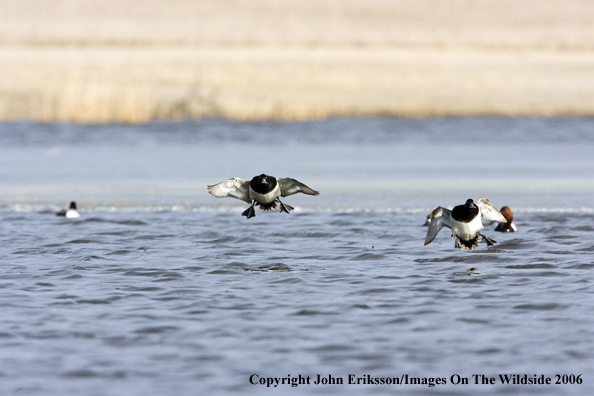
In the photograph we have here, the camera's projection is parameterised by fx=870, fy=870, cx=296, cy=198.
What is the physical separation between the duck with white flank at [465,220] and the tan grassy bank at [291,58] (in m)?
20.1

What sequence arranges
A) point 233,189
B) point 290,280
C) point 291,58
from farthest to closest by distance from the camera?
point 291,58 < point 233,189 < point 290,280

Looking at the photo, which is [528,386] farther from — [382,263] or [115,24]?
[115,24]

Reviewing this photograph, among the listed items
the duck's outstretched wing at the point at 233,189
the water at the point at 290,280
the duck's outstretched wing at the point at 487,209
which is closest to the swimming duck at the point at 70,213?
the water at the point at 290,280

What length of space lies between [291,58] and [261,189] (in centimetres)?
4061

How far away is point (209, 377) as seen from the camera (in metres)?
6.24

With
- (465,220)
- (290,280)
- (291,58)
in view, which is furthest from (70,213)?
(291,58)

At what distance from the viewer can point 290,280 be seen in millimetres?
9320

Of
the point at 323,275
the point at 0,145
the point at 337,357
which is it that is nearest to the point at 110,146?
the point at 0,145

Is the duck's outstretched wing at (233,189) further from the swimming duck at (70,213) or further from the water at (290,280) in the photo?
the swimming duck at (70,213)

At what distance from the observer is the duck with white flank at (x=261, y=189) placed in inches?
434

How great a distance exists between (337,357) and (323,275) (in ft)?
9.80

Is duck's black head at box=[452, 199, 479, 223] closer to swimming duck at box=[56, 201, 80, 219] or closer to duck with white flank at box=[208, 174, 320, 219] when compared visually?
duck with white flank at box=[208, 174, 320, 219]

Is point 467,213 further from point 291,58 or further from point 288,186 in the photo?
point 291,58

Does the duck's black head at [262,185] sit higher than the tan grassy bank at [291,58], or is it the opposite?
the tan grassy bank at [291,58]
